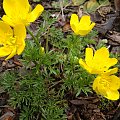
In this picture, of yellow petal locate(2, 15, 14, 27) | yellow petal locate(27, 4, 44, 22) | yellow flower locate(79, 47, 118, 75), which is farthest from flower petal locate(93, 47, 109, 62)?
yellow petal locate(2, 15, 14, 27)

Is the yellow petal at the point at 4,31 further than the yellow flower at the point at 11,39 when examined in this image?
Yes

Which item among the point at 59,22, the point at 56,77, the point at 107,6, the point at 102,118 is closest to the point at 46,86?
the point at 56,77

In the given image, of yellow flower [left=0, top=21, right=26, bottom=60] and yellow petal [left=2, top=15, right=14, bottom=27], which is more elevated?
yellow petal [left=2, top=15, right=14, bottom=27]

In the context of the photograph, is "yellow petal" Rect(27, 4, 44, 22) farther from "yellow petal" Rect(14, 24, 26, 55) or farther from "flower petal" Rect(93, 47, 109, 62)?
"flower petal" Rect(93, 47, 109, 62)

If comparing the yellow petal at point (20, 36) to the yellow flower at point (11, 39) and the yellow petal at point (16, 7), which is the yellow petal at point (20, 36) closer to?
the yellow flower at point (11, 39)

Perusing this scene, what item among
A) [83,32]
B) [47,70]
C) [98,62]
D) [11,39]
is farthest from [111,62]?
[11,39]

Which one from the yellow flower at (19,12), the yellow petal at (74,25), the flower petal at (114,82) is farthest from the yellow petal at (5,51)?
the flower petal at (114,82)
